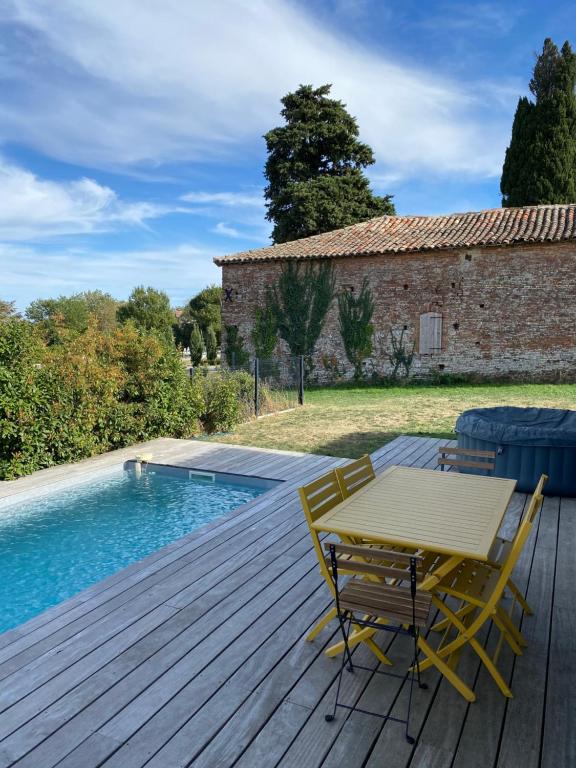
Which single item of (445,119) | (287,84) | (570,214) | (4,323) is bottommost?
(4,323)

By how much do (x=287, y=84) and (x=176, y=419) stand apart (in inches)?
927

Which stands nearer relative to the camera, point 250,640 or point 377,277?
point 250,640

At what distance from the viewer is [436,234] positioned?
18.5 m

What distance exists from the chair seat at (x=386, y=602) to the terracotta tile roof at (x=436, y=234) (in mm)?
16364

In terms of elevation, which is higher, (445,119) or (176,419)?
(445,119)

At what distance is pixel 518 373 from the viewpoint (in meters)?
17.2

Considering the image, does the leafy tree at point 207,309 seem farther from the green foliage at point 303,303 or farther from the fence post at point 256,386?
the fence post at point 256,386

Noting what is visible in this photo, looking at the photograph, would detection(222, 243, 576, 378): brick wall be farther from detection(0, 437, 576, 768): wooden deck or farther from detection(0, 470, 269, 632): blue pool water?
detection(0, 437, 576, 768): wooden deck

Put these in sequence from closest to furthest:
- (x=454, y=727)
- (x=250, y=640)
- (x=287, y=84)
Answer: (x=454, y=727), (x=250, y=640), (x=287, y=84)

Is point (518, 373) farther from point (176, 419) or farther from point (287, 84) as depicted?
point (287, 84)

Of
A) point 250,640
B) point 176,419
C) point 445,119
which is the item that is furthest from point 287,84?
point 250,640

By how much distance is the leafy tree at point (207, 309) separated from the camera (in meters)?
39.3

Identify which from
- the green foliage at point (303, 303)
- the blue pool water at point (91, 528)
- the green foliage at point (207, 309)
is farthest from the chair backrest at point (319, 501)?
the green foliage at point (207, 309)

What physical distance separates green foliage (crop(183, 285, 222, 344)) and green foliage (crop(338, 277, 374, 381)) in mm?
21361
